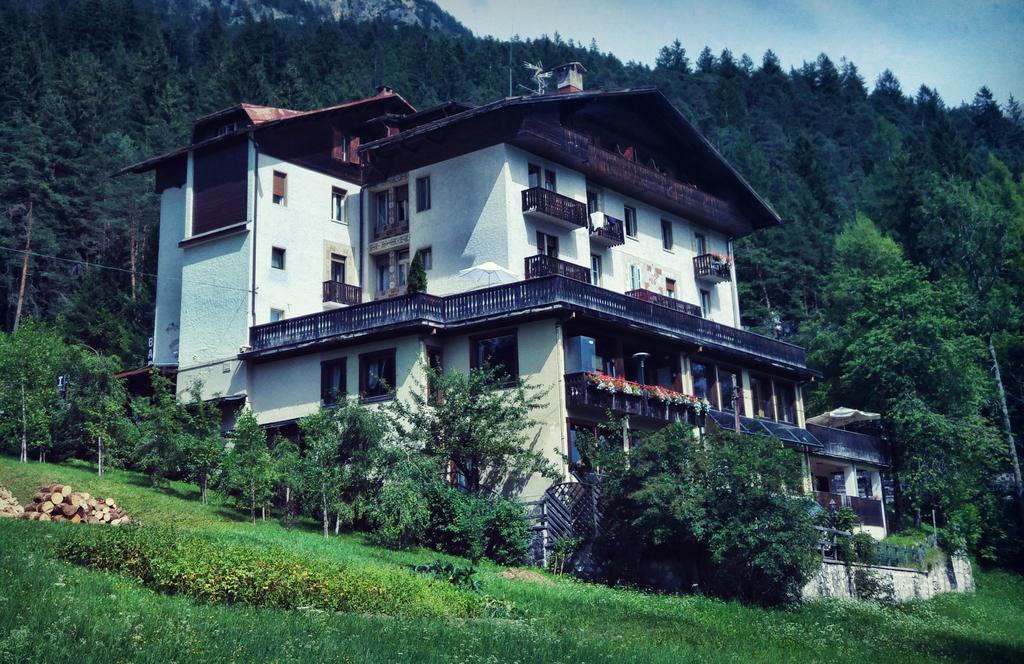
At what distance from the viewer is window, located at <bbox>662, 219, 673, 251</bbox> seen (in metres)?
52.3

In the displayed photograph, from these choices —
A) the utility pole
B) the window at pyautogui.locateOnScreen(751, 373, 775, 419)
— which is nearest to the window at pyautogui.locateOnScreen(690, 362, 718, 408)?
the window at pyautogui.locateOnScreen(751, 373, 775, 419)

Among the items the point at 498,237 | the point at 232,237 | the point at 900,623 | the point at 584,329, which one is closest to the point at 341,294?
the point at 232,237

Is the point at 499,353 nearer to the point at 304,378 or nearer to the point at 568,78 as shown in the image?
the point at 304,378

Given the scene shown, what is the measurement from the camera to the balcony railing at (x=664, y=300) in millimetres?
46906

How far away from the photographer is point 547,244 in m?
45.1

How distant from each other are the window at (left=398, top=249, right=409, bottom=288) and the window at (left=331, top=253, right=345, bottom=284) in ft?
8.24

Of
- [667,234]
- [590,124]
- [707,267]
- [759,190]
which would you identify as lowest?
[707,267]

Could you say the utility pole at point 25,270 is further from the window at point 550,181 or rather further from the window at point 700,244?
the window at point 700,244

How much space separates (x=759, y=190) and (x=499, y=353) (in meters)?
56.9

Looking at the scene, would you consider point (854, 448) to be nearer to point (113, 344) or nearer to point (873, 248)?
point (873, 248)

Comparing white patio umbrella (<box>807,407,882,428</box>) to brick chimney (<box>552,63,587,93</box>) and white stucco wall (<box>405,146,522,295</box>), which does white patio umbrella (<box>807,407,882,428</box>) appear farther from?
brick chimney (<box>552,63,587,93</box>)

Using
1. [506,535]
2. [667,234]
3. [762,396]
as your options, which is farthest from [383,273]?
[506,535]

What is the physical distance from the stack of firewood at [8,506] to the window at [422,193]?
71.4ft

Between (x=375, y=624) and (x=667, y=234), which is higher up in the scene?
(x=667, y=234)
